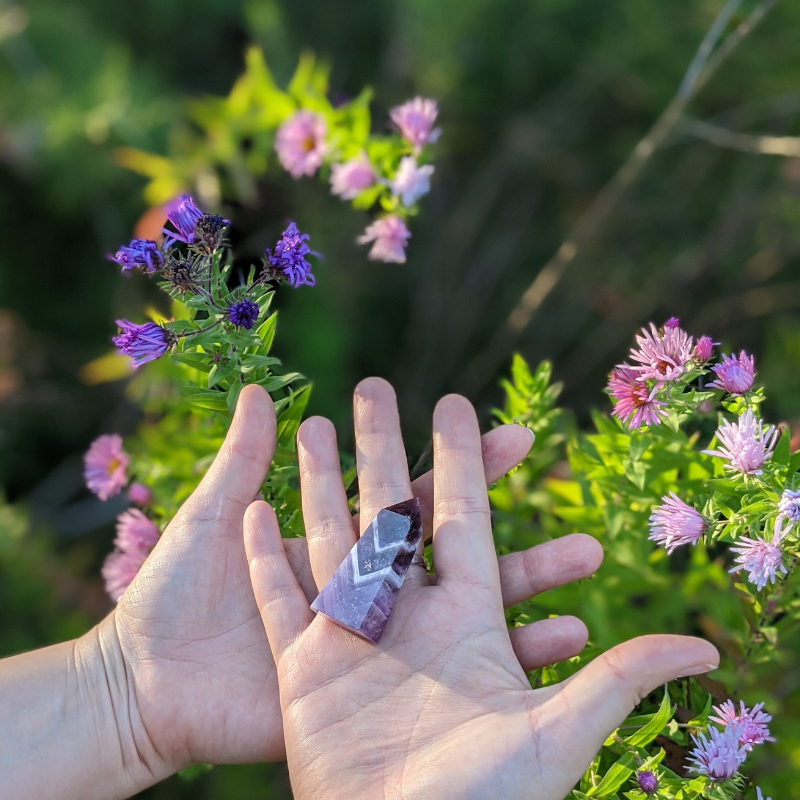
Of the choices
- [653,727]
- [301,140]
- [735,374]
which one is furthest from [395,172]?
[653,727]

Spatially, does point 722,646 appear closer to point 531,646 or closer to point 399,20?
point 531,646

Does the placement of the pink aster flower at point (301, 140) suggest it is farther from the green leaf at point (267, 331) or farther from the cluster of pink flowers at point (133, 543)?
the cluster of pink flowers at point (133, 543)

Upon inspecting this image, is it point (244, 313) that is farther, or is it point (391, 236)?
point (391, 236)

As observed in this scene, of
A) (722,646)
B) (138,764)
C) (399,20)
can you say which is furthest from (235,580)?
(399,20)

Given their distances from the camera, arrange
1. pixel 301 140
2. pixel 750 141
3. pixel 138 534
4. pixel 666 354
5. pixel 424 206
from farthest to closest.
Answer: pixel 424 206
pixel 750 141
pixel 301 140
pixel 138 534
pixel 666 354

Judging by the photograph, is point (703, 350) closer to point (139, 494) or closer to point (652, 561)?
point (652, 561)

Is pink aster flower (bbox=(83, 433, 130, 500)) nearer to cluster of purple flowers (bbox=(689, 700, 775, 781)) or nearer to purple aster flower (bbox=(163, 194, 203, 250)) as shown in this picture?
purple aster flower (bbox=(163, 194, 203, 250))
